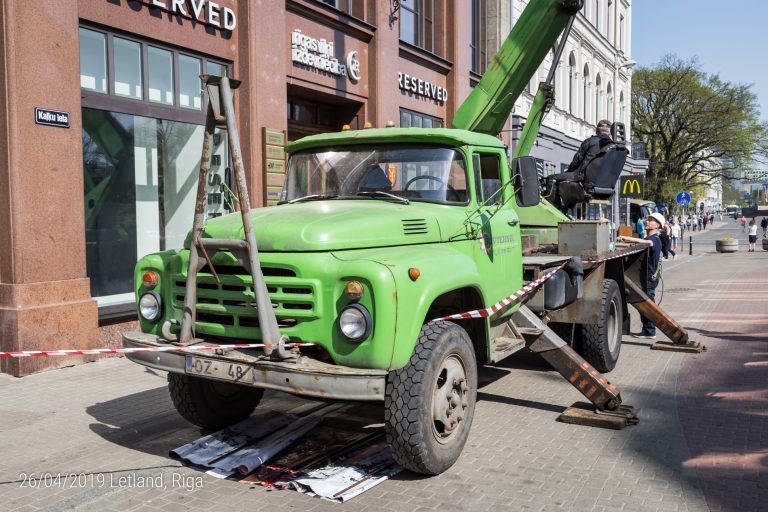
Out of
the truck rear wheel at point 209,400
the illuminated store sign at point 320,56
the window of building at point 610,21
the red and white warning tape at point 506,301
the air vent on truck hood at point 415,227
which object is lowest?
the truck rear wheel at point 209,400

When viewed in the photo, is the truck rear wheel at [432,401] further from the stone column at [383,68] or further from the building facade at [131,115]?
the stone column at [383,68]

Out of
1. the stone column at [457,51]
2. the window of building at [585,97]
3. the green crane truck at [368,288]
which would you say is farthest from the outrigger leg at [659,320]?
the window of building at [585,97]

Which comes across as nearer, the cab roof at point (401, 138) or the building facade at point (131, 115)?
the cab roof at point (401, 138)

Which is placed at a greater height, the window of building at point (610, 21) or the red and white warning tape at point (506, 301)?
the window of building at point (610, 21)

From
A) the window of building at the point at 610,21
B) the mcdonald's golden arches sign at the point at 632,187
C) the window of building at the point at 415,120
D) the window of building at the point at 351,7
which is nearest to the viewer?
the window of building at the point at 351,7

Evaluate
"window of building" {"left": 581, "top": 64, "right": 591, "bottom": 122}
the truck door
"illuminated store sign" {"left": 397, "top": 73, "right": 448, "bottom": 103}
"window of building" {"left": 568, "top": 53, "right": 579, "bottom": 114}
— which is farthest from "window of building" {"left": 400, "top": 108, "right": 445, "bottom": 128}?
"window of building" {"left": 581, "top": 64, "right": 591, "bottom": 122}

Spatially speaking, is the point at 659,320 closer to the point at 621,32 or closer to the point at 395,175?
the point at 395,175

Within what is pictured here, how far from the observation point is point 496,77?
9.32 metres

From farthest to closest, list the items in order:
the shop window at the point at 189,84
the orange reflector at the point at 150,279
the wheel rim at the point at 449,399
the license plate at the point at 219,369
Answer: the shop window at the point at 189,84 < the orange reflector at the point at 150,279 < the wheel rim at the point at 449,399 < the license plate at the point at 219,369

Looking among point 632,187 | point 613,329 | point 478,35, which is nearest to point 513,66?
point 613,329

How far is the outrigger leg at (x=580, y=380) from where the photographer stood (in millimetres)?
5770

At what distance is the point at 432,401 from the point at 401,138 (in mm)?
2142

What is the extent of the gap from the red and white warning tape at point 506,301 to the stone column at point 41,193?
5027 mm

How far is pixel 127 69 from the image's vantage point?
9.23 metres
